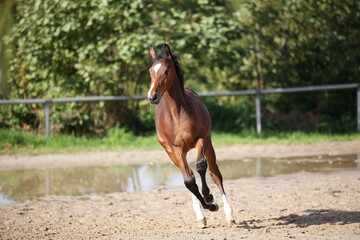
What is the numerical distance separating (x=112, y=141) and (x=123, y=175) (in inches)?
149

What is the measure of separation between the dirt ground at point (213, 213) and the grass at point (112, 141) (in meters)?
4.28

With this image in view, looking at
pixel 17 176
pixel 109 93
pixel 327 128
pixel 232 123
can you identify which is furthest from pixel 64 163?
pixel 327 128

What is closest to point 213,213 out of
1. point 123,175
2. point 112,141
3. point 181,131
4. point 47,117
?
point 181,131

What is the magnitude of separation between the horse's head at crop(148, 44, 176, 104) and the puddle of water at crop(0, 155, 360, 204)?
3.08 meters

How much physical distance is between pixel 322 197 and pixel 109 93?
7.94 m

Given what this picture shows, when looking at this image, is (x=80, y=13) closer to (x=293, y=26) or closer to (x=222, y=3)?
(x=222, y=3)

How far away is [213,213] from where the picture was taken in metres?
6.33

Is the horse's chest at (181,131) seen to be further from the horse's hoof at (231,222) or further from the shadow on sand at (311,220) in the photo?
the shadow on sand at (311,220)

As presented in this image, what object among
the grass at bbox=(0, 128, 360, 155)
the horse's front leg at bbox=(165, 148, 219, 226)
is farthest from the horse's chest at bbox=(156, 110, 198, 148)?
the grass at bbox=(0, 128, 360, 155)

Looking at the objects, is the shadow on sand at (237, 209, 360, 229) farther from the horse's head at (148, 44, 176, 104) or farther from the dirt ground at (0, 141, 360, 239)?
the horse's head at (148, 44, 176, 104)

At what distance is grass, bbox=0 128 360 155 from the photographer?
480 inches

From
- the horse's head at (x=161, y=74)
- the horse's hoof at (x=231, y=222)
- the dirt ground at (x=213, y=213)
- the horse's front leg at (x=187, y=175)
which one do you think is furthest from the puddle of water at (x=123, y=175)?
the horse's head at (x=161, y=74)

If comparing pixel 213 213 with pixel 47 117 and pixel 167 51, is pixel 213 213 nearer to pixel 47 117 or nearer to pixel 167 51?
pixel 167 51

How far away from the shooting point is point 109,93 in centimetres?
1355
